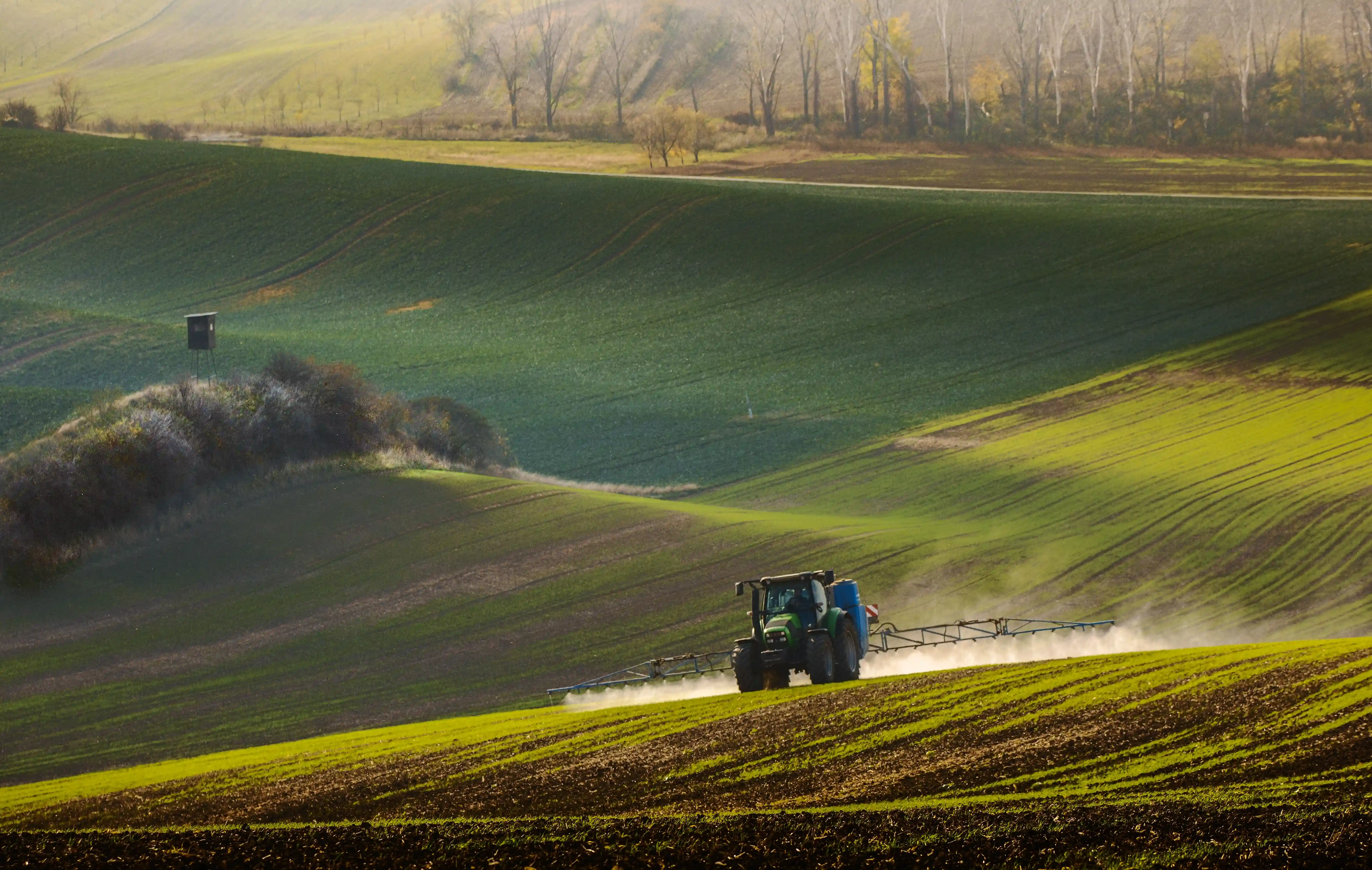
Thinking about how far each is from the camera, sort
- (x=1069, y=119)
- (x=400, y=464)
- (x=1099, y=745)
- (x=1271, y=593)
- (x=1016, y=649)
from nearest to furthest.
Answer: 1. (x=1099, y=745)
2. (x=1016, y=649)
3. (x=1271, y=593)
4. (x=400, y=464)
5. (x=1069, y=119)

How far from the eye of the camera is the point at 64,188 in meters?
75.9

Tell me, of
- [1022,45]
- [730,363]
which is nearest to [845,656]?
[730,363]

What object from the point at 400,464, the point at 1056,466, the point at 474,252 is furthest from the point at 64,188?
the point at 1056,466

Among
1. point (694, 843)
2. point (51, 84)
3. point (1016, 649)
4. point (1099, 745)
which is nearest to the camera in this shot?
point (694, 843)

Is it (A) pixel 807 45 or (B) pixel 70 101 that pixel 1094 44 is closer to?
(A) pixel 807 45

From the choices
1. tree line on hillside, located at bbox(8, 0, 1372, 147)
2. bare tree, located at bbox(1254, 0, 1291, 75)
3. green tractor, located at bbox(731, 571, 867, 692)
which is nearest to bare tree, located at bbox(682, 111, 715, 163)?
tree line on hillside, located at bbox(8, 0, 1372, 147)

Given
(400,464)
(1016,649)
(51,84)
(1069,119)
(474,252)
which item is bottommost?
(1016,649)

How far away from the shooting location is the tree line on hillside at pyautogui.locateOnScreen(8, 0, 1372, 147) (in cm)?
6969

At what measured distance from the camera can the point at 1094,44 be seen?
8000 centimetres

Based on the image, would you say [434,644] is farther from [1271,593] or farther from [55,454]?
[1271,593]

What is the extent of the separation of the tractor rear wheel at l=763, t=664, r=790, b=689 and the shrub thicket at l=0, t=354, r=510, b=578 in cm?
1544

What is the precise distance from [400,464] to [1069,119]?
162 ft

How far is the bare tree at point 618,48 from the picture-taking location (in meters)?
98.2

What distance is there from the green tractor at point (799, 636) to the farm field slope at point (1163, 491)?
7.13 meters
